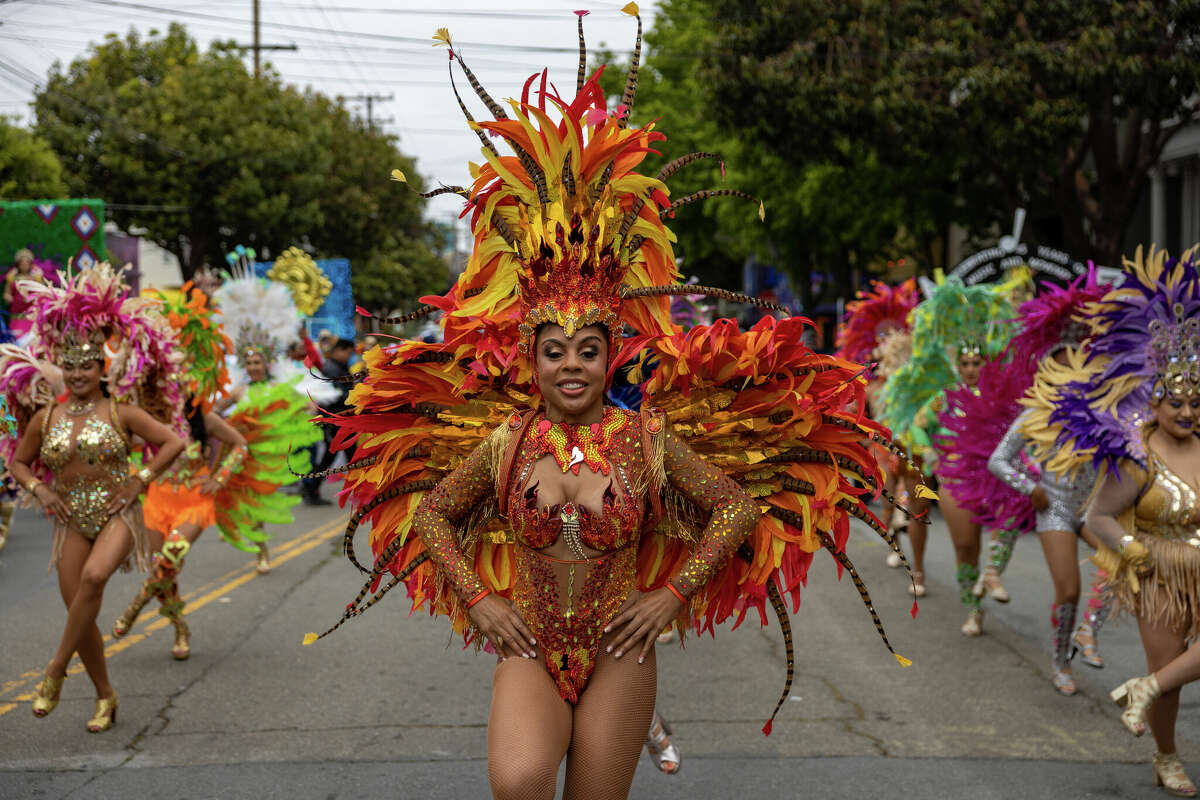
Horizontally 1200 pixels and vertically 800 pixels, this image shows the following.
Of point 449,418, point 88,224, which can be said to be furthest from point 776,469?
point 88,224

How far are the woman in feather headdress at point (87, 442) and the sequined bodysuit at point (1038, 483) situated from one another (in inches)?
182

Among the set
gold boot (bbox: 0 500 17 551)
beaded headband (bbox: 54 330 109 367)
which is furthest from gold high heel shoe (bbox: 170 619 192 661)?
gold boot (bbox: 0 500 17 551)

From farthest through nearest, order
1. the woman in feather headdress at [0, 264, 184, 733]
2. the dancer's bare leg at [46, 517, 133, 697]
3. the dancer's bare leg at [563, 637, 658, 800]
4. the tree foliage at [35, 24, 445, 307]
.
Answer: the tree foliage at [35, 24, 445, 307]
the woman in feather headdress at [0, 264, 184, 733]
the dancer's bare leg at [46, 517, 133, 697]
the dancer's bare leg at [563, 637, 658, 800]

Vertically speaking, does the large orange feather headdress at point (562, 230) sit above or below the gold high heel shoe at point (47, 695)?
above

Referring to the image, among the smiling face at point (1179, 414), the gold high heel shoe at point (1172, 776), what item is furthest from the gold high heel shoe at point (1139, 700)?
the smiling face at point (1179, 414)

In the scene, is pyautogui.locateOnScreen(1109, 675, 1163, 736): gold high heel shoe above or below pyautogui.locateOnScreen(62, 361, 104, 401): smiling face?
below

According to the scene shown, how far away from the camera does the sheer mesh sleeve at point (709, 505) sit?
147 inches

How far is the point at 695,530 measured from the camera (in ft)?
13.2

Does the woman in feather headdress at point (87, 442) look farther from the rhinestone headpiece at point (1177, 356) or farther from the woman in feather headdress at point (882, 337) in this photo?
the woman in feather headdress at point (882, 337)

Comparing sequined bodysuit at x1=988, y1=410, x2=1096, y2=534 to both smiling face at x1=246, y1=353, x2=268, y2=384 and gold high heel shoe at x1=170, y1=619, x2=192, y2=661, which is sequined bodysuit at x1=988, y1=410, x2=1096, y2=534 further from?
smiling face at x1=246, y1=353, x2=268, y2=384

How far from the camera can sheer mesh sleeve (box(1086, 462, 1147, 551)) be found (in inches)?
216

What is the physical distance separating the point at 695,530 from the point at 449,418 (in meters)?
0.90

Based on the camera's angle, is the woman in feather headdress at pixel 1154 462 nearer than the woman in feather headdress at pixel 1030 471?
Yes

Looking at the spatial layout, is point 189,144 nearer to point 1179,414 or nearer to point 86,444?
point 86,444
